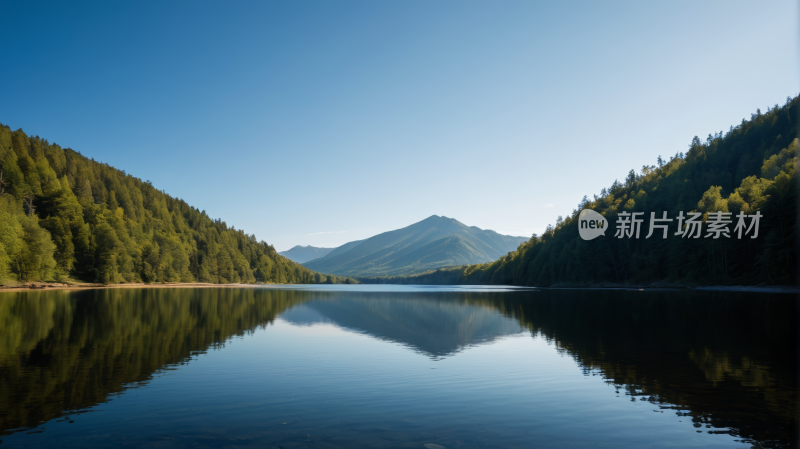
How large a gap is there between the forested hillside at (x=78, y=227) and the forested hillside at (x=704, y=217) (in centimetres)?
14405

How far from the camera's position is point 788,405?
14.3 metres

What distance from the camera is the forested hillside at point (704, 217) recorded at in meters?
87.3

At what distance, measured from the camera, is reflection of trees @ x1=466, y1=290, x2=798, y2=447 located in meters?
13.4

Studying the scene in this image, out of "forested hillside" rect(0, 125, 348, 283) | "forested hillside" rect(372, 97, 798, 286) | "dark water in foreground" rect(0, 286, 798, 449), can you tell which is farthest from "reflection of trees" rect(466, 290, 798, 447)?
"forested hillside" rect(0, 125, 348, 283)

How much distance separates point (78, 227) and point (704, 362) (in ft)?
479

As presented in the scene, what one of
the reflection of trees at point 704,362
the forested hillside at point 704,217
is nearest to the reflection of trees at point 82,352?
the reflection of trees at point 704,362

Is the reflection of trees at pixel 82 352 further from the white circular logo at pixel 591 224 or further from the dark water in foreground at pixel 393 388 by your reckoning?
the white circular logo at pixel 591 224

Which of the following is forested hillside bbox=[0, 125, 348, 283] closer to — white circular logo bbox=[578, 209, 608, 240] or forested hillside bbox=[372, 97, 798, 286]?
forested hillside bbox=[372, 97, 798, 286]

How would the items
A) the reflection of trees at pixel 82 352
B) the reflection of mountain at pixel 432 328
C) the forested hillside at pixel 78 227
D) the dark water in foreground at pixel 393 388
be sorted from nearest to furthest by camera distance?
the dark water in foreground at pixel 393 388, the reflection of trees at pixel 82 352, the reflection of mountain at pixel 432 328, the forested hillside at pixel 78 227

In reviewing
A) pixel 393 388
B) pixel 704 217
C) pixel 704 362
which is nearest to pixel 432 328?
pixel 704 362

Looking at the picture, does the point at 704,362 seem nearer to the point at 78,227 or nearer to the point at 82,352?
the point at 82,352

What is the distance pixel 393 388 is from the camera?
16.8 m

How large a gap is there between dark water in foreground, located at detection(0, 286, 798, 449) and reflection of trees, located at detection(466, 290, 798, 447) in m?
0.10

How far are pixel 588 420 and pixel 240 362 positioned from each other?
16.3 metres
